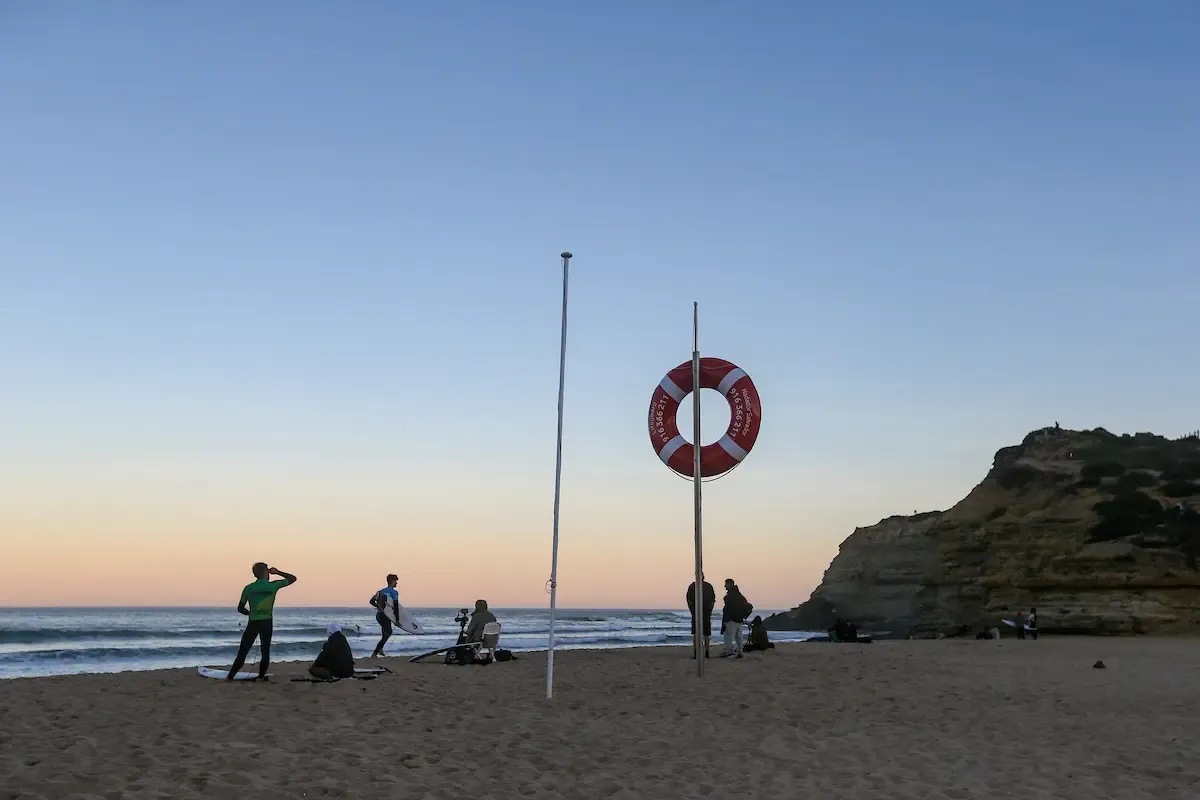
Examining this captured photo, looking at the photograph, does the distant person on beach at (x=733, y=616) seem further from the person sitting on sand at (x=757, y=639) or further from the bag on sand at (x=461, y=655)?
the bag on sand at (x=461, y=655)

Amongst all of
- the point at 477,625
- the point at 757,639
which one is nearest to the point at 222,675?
the point at 477,625

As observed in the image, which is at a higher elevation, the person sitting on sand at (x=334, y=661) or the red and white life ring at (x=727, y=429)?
the red and white life ring at (x=727, y=429)

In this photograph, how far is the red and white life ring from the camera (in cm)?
1234

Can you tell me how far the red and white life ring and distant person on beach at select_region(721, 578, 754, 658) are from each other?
3.04m

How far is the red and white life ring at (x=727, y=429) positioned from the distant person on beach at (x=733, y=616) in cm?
304

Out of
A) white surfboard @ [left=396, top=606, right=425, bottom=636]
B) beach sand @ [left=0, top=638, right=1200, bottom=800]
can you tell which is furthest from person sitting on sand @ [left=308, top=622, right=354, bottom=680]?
white surfboard @ [left=396, top=606, right=425, bottom=636]

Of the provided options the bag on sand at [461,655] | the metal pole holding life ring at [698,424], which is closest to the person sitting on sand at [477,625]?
the bag on sand at [461,655]

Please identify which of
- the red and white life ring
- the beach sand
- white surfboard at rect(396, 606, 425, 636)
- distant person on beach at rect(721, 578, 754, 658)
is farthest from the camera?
distant person on beach at rect(721, 578, 754, 658)

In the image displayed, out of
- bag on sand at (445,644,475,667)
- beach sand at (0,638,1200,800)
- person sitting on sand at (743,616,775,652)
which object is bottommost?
beach sand at (0,638,1200,800)

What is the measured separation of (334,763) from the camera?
18.2 feet

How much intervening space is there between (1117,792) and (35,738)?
693cm

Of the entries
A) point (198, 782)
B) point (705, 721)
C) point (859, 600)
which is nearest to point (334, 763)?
point (198, 782)

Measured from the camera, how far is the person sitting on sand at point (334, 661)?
995 centimetres

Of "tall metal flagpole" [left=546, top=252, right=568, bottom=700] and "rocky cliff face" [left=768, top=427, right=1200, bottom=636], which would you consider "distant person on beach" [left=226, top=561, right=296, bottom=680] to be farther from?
"rocky cliff face" [left=768, top=427, right=1200, bottom=636]
